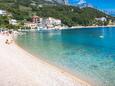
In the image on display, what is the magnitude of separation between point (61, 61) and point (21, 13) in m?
118

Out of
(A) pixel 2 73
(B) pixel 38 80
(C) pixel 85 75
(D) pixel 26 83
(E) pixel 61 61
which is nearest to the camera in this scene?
(D) pixel 26 83

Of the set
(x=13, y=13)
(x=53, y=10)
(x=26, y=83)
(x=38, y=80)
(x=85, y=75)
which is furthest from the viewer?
(x=53, y=10)

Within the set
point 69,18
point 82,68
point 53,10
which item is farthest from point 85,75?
point 53,10

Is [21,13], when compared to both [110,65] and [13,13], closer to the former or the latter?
[13,13]

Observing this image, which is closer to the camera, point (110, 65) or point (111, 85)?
point (111, 85)

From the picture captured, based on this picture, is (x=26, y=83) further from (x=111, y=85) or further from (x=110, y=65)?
(x=110, y=65)

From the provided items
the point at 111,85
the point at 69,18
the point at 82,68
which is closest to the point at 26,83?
the point at 111,85

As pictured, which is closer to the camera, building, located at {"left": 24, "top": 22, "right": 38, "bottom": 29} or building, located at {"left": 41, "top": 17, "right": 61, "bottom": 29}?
building, located at {"left": 24, "top": 22, "right": 38, "bottom": 29}

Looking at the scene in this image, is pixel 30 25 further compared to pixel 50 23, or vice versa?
pixel 50 23

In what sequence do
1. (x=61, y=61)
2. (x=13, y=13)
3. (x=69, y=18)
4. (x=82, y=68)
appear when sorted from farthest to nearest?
(x=69, y=18), (x=13, y=13), (x=61, y=61), (x=82, y=68)

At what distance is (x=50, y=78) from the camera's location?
1631cm

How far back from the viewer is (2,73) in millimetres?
16953

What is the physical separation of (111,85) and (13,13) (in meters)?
127

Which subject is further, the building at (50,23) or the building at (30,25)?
the building at (50,23)
